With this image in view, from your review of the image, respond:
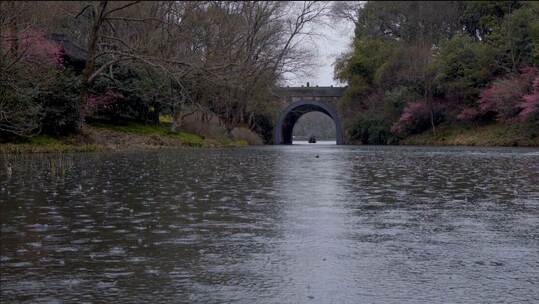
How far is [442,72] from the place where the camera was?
55000mm

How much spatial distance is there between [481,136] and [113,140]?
1180 inches

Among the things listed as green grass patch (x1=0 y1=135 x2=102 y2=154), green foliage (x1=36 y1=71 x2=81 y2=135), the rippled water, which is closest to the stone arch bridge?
green foliage (x1=36 y1=71 x2=81 y2=135)

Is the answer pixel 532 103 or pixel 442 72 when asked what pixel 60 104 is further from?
pixel 442 72

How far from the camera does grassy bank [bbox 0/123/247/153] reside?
2750 centimetres

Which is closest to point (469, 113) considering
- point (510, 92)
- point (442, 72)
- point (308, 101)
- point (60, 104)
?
point (442, 72)

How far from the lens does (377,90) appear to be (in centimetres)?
6550

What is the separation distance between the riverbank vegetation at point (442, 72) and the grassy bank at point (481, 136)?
101mm

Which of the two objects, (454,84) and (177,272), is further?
(454,84)

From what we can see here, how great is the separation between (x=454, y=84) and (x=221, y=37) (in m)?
22.8

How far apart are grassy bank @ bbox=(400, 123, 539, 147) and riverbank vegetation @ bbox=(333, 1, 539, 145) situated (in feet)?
0.33

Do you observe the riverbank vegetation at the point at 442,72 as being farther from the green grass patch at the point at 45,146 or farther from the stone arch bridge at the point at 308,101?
the green grass patch at the point at 45,146

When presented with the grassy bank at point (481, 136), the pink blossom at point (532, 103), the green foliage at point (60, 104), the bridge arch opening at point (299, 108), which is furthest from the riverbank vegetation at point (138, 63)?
the pink blossom at point (532, 103)

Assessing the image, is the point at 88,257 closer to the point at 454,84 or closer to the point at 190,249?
the point at 190,249

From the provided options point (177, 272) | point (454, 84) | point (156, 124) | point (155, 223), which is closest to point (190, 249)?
point (177, 272)
